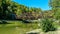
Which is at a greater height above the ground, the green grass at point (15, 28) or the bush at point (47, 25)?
the bush at point (47, 25)

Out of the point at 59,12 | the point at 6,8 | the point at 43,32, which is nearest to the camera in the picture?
the point at 43,32

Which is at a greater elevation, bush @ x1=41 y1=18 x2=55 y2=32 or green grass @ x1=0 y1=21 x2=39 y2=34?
bush @ x1=41 y1=18 x2=55 y2=32

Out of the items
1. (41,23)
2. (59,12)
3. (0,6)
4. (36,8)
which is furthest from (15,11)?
(41,23)

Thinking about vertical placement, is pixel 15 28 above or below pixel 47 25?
below

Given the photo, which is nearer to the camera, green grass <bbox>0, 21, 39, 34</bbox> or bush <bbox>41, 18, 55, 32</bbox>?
bush <bbox>41, 18, 55, 32</bbox>

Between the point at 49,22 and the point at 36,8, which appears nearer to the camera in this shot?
the point at 49,22

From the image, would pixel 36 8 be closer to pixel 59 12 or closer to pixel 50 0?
pixel 50 0

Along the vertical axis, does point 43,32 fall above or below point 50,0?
below

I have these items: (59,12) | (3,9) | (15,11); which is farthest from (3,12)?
(59,12)

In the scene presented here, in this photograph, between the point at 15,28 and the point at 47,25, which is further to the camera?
the point at 15,28

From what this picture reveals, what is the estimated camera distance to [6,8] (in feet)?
259

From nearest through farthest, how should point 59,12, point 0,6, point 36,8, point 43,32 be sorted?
point 43,32, point 59,12, point 0,6, point 36,8

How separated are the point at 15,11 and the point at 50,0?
1961 inches

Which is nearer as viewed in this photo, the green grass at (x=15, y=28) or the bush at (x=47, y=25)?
the bush at (x=47, y=25)
